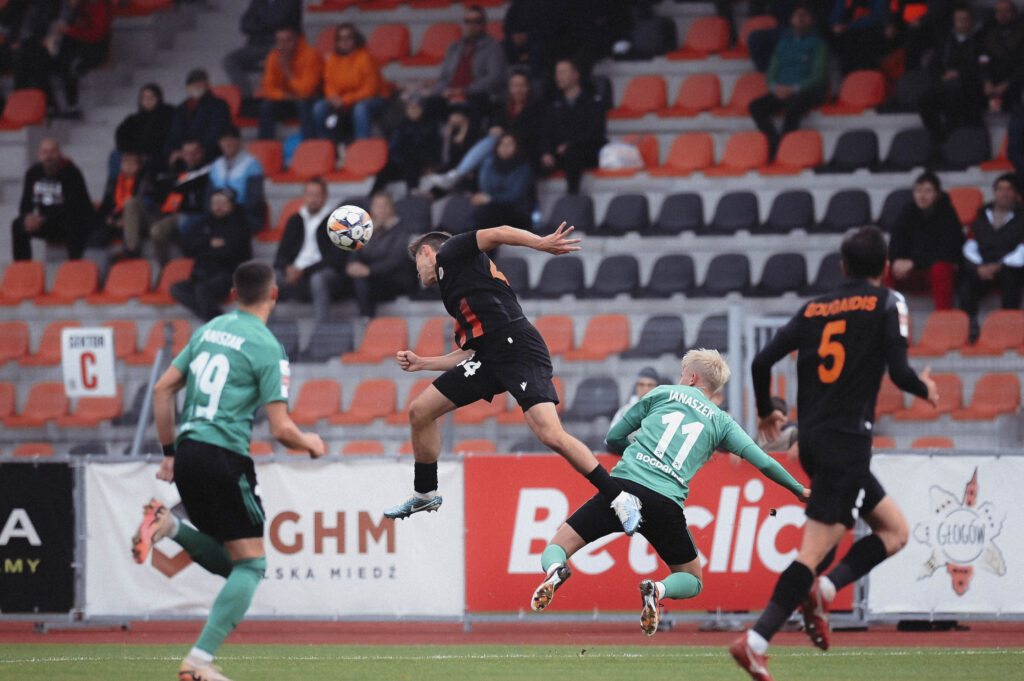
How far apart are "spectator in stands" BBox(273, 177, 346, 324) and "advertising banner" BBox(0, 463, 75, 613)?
18.4 ft

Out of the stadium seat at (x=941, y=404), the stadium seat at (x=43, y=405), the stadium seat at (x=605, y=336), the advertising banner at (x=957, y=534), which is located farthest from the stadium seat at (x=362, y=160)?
the advertising banner at (x=957, y=534)

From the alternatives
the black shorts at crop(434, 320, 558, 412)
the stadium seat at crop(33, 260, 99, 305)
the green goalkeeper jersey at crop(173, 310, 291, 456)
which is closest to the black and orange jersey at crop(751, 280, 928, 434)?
the black shorts at crop(434, 320, 558, 412)

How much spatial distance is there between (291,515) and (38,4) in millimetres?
14783

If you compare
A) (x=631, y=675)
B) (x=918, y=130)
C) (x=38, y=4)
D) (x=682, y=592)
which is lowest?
(x=631, y=675)

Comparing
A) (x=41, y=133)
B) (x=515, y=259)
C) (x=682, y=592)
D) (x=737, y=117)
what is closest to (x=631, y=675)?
(x=682, y=592)

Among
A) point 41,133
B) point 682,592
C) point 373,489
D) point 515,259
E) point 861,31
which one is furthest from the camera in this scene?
point 41,133

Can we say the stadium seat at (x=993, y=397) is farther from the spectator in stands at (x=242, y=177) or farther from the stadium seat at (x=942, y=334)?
the spectator in stands at (x=242, y=177)

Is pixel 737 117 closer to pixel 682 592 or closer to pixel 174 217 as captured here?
pixel 174 217

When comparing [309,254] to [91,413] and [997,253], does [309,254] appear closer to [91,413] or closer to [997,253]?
[91,413]

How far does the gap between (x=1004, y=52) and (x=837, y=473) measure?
11.6 m

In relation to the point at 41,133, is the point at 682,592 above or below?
below

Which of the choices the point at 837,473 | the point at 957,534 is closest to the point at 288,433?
the point at 837,473

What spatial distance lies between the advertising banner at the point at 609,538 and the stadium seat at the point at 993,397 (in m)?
3.29

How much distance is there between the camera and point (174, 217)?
18453mm
